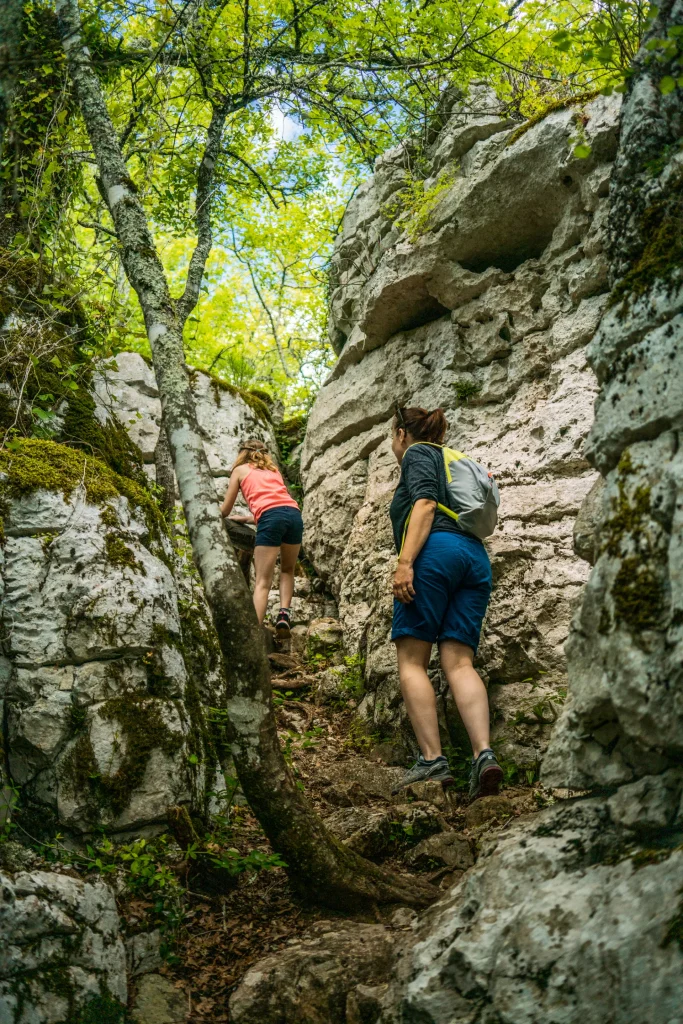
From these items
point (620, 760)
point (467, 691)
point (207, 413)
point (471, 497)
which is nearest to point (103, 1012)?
point (620, 760)

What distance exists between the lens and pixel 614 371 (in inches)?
119

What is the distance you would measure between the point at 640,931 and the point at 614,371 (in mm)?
2030

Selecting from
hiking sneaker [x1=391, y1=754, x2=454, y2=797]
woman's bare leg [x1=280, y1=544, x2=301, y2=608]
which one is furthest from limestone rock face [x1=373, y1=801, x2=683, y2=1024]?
woman's bare leg [x1=280, y1=544, x2=301, y2=608]

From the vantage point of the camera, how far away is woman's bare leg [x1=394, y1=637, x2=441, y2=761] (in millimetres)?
4746

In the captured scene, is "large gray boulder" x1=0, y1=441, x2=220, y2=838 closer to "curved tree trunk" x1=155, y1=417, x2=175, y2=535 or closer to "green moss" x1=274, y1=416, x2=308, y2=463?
"curved tree trunk" x1=155, y1=417, x2=175, y2=535

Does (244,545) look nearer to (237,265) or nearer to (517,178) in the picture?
(517,178)

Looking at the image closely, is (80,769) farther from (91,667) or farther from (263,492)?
(263,492)

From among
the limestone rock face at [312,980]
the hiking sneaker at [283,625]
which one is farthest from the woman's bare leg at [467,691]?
the hiking sneaker at [283,625]

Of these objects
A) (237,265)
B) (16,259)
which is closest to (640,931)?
(16,259)

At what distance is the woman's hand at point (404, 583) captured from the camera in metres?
4.86

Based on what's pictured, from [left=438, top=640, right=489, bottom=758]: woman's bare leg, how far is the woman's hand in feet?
1.25

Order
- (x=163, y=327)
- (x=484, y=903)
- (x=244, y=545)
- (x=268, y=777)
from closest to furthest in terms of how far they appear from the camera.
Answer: (x=484, y=903) < (x=268, y=777) < (x=163, y=327) < (x=244, y=545)

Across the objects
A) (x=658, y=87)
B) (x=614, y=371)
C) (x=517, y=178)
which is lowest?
(x=614, y=371)

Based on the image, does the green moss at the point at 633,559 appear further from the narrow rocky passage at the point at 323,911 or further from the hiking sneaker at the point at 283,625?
the hiking sneaker at the point at 283,625
